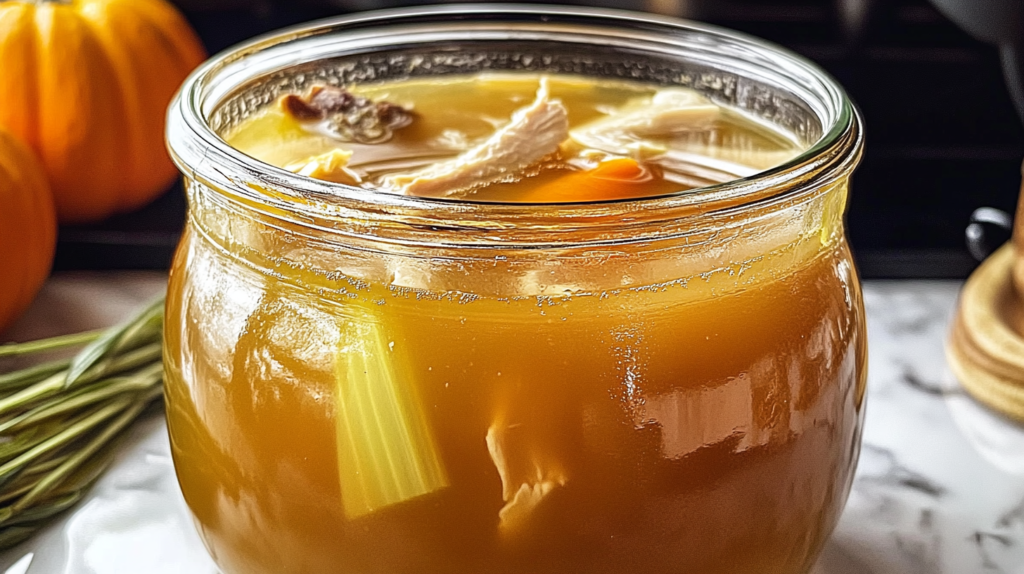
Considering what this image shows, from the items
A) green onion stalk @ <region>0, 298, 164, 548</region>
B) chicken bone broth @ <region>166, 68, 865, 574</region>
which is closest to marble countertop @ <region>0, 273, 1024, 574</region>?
green onion stalk @ <region>0, 298, 164, 548</region>

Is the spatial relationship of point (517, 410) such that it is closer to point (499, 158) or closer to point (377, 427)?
point (377, 427)

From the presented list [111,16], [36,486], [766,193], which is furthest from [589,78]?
[111,16]

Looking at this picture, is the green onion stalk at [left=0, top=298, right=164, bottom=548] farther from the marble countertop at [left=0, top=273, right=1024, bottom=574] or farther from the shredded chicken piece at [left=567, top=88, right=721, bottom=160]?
the shredded chicken piece at [left=567, top=88, right=721, bottom=160]

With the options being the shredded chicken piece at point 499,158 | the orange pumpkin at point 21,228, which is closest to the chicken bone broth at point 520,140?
the shredded chicken piece at point 499,158

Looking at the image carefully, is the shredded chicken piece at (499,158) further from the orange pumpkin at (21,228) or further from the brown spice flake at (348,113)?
the orange pumpkin at (21,228)

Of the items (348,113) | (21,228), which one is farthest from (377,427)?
(21,228)

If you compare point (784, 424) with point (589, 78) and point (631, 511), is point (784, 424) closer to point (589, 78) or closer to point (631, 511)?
point (631, 511)
